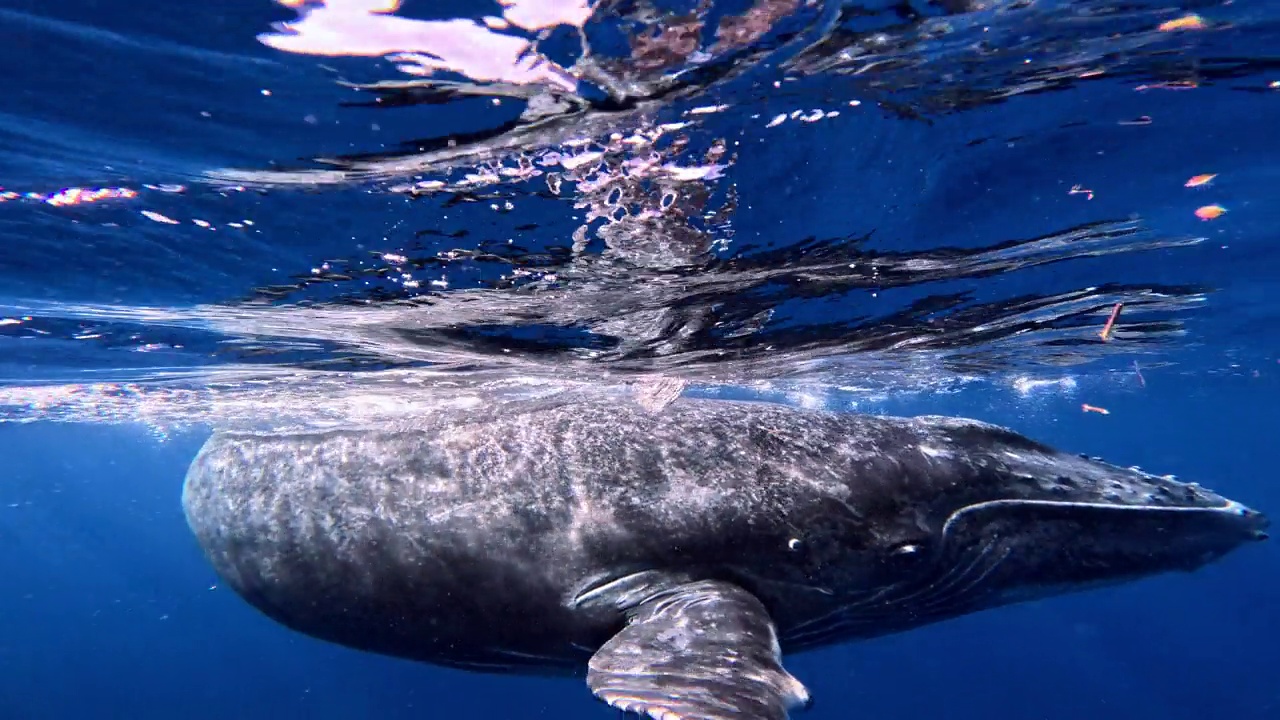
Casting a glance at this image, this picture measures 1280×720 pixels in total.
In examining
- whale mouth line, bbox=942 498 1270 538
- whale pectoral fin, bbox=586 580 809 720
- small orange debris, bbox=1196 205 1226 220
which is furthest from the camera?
small orange debris, bbox=1196 205 1226 220

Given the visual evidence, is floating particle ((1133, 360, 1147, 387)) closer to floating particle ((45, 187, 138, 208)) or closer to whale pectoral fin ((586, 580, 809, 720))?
whale pectoral fin ((586, 580, 809, 720))

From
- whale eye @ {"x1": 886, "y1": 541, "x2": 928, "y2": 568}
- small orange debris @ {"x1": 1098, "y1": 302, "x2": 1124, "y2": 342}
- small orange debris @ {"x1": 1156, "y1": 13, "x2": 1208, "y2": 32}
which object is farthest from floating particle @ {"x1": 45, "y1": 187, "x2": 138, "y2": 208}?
small orange debris @ {"x1": 1098, "y1": 302, "x2": 1124, "y2": 342}

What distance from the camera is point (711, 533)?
6281 mm

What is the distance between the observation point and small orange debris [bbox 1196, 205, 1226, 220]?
9.83m

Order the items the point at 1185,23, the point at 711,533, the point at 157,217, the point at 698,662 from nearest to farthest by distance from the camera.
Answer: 1. the point at 698,662
2. the point at 1185,23
3. the point at 711,533
4. the point at 157,217

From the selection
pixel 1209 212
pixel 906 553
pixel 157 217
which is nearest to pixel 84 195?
pixel 157 217

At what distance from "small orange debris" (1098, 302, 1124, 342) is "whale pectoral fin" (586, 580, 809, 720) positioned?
1294 centimetres

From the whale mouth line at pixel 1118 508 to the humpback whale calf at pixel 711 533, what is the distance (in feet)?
0.07

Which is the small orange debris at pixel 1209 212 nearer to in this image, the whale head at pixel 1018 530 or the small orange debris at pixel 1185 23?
the whale head at pixel 1018 530

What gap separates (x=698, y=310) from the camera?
11352 millimetres

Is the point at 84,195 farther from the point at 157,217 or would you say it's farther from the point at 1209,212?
the point at 1209,212

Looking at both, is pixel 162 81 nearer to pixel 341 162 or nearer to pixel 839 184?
pixel 341 162

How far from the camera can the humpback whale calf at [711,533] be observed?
6.28m

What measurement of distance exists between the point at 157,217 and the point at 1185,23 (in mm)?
9449
